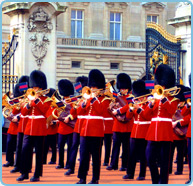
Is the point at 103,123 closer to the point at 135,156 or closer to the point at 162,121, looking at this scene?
the point at 135,156

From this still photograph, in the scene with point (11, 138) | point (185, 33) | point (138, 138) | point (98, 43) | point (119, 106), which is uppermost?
point (98, 43)

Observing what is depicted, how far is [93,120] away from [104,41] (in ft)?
73.1

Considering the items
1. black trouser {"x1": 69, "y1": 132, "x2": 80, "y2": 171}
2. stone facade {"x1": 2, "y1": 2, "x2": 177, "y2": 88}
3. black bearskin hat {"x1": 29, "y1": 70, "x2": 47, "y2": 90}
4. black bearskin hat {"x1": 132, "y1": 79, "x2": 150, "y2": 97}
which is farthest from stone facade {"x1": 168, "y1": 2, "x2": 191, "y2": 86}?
stone facade {"x1": 2, "y1": 2, "x2": 177, "y2": 88}

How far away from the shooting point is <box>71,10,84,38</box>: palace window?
30281 millimetres

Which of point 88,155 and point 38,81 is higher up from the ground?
point 38,81

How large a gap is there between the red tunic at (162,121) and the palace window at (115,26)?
77.6ft

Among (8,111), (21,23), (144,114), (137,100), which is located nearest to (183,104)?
(137,100)

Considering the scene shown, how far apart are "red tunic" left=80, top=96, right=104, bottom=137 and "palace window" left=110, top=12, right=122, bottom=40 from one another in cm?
2320

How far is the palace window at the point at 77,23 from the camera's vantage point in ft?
99.3

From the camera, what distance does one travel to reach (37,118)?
28.1 ft

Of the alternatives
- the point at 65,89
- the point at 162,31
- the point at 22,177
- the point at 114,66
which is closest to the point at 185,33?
the point at 162,31

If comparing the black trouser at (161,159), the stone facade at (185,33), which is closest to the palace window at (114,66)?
the stone facade at (185,33)

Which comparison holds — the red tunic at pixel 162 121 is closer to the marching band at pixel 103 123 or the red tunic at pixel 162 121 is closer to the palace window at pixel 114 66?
the marching band at pixel 103 123

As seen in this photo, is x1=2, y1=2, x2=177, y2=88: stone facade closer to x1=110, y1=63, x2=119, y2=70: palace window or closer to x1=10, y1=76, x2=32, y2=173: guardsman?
x1=110, y1=63, x2=119, y2=70: palace window
